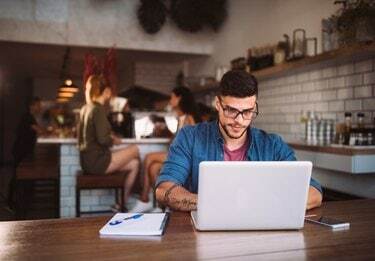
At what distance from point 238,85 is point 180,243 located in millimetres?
815

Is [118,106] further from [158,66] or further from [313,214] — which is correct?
[313,214]

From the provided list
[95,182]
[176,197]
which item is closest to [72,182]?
[95,182]

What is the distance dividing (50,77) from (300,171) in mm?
11734

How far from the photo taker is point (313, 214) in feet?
5.69

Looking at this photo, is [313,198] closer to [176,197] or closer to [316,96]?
[176,197]

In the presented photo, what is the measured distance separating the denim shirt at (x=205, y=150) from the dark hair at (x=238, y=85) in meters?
0.25

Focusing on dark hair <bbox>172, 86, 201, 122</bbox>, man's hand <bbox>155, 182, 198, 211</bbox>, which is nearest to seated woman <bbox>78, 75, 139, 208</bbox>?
dark hair <bbox>172, 86, 201, 122</bbox>

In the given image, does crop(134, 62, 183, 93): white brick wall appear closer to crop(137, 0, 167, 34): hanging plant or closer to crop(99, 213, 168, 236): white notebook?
crop(137, 0, 167, 34): hanging plant

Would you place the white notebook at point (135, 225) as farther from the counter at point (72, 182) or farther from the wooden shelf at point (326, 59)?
the counter at point (72, 182)

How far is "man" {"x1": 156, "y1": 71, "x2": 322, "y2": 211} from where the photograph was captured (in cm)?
191

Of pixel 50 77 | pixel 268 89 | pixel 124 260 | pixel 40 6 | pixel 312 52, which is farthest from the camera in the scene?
pixel 50 77

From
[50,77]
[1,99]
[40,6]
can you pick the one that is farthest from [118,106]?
[50,77]

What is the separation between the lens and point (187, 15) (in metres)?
5.91

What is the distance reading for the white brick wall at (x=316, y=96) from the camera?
10.7ft
